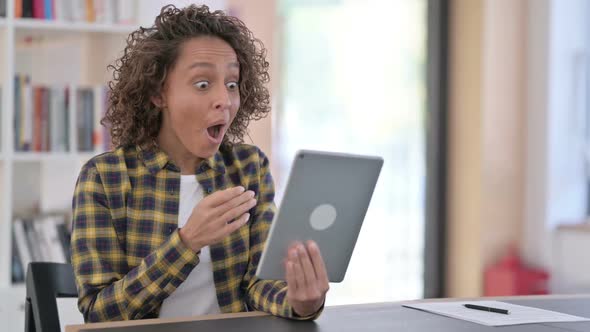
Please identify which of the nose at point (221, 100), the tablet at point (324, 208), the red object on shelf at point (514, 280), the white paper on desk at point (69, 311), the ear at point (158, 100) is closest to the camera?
the tablet at point (324, 208)

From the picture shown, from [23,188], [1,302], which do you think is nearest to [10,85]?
[23,188]

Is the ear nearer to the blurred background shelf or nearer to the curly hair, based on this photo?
the curly hair

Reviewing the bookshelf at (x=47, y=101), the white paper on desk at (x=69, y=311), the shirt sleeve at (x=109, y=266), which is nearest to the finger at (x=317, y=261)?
the shirt sleeve at (x=109, y=266)

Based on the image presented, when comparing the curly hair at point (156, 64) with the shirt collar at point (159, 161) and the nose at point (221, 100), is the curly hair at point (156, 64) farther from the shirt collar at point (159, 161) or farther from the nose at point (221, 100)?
the nose at point (221, 100)

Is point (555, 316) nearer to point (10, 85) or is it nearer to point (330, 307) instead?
point (330, 307)

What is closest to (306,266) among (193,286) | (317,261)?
(317,261)

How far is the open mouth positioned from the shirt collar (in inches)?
3.8

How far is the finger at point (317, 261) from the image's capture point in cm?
149

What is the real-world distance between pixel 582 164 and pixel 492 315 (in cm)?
293

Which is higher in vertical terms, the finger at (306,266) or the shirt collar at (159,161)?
the shirt collar at (159,161)

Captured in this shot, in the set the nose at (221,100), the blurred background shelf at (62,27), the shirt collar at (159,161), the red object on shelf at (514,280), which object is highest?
the blurred background shelf at (62,27)

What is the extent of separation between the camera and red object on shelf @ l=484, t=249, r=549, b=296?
426 cm

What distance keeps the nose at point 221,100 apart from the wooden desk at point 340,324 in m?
0.39

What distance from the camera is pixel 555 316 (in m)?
1.67
